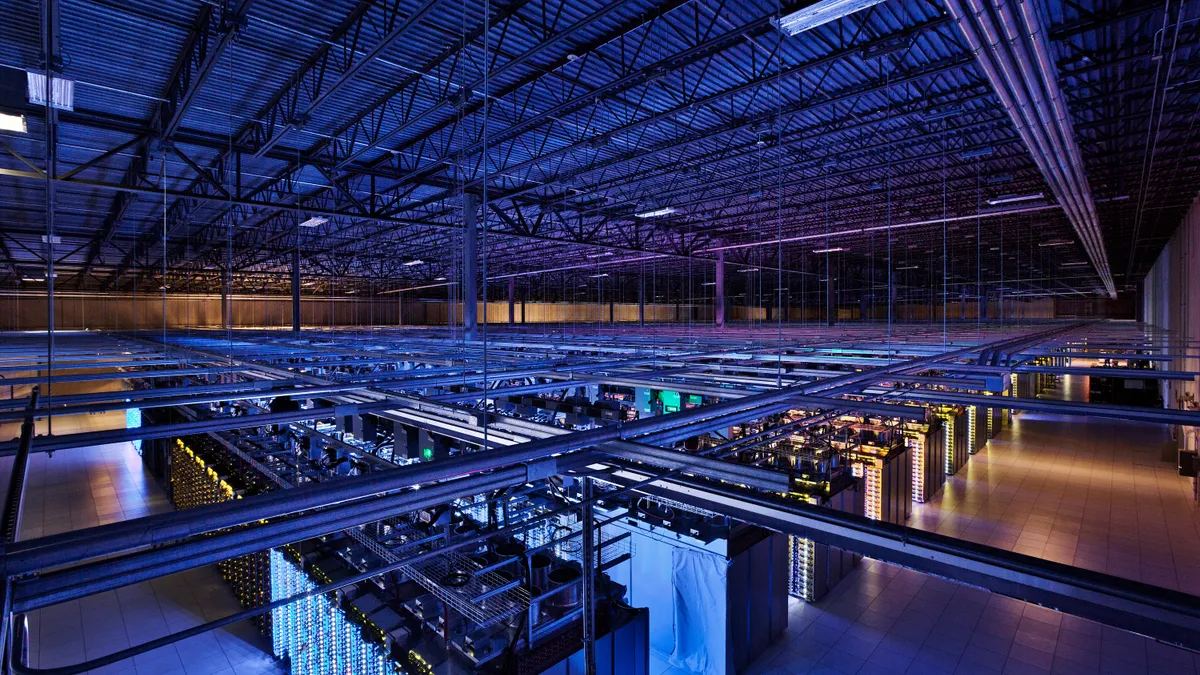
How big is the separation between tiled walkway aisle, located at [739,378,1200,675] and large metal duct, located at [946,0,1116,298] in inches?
259

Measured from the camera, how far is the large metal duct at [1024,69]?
4.36 meters

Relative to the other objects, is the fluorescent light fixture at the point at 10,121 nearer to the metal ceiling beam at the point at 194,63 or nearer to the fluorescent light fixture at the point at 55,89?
the fluorescent light fixture at the point at 55,89

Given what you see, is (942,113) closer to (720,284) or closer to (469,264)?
(469,264)

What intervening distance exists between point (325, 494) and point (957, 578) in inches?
69.3

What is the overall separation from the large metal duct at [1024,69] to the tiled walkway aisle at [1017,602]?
6.57 meters

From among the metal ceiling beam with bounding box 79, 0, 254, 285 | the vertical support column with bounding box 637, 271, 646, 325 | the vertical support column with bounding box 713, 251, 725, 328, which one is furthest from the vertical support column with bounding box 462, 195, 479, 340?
the vertical support column with bounding box 713, 251, 725, 328

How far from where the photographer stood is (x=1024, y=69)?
17.4ft

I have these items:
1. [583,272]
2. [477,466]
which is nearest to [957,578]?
[477,466]

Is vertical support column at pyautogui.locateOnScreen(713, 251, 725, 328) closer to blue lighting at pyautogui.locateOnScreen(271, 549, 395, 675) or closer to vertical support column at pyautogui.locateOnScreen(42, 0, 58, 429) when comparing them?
blue lighting at pyautogui.locateOnScreen(271, 549, 395, 675)

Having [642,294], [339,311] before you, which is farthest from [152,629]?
[339,311]

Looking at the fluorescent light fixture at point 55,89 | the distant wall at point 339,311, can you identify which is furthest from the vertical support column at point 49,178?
the distant wall at point 339,311

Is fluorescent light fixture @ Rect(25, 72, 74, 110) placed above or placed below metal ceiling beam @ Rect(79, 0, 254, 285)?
below

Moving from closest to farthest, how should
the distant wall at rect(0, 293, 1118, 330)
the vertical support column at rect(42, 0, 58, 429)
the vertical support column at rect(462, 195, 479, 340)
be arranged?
the vertical support column at rect(42, 0, 58, 429) < the vertical support column at rect(462, 195, 479, 340) < the distant wall at rect(0, 293, 1118, 330)

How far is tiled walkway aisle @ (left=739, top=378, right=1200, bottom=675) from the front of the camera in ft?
22.8
